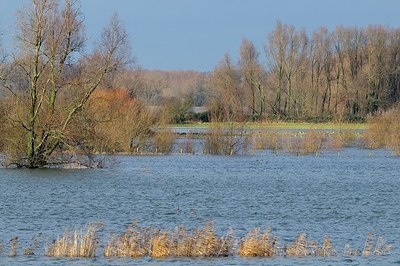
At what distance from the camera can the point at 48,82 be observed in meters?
50.3

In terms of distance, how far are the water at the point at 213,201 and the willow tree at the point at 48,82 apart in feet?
5.86

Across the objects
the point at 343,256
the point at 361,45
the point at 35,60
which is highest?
the point at 361,45

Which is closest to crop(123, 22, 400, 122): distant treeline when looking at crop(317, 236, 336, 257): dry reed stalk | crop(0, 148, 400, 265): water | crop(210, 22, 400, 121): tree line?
crop(210, 22, 400, 121): tree line

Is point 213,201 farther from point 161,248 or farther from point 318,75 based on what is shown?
point 318,75

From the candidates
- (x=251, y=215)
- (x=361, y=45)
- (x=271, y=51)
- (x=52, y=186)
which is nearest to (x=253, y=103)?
(x=271, y=51)

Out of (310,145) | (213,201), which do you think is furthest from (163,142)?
(213,201)

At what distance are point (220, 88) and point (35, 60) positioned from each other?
65.6 meters

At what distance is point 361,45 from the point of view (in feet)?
379

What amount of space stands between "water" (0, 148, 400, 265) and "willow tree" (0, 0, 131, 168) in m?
1.79

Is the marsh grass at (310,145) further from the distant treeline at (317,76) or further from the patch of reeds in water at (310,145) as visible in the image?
the distant treeline at (317,76)

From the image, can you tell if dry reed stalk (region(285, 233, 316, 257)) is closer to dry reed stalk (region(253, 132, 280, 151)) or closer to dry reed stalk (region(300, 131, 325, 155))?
dry reed stalk (region(300, 131, 325, 155))

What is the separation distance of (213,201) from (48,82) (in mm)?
18337

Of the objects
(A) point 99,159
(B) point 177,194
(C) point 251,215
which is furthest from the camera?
(A) point 99,159

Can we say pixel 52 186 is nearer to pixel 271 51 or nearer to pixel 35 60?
pixel 35 60
